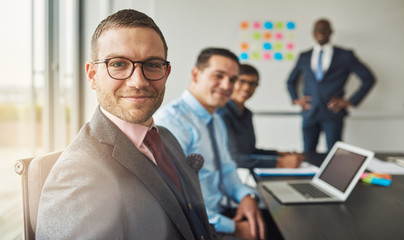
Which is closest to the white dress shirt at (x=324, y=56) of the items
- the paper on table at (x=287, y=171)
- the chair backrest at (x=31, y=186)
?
the paper on table at (x=287, y=171)

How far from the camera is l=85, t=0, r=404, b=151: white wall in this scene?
3639 millimetres

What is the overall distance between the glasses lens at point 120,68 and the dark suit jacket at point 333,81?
10.0ft

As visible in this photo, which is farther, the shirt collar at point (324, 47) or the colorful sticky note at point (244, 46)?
the colorful sticky note at point (244, 46)

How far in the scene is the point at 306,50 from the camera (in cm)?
369

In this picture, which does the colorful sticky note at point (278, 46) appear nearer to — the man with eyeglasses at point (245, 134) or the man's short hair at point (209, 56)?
the man with eyeglasses at point (245, 134)

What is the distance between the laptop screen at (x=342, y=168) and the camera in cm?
122

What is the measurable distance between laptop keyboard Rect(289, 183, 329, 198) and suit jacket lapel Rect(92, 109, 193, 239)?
726mm

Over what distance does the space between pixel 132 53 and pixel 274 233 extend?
1056 mm

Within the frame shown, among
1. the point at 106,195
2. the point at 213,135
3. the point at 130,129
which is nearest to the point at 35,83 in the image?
the point at 130,129

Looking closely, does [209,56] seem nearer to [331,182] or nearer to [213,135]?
[213,135]

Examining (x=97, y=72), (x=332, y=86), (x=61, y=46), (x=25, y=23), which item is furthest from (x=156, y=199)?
(x=332, y=86)

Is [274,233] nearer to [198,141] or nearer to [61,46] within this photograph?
[198,141]

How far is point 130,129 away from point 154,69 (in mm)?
140

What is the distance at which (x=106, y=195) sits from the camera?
515 mm
